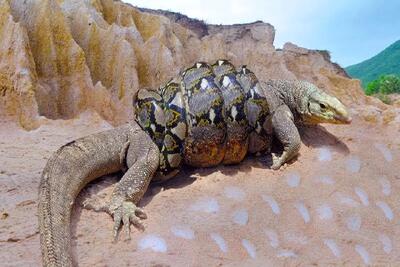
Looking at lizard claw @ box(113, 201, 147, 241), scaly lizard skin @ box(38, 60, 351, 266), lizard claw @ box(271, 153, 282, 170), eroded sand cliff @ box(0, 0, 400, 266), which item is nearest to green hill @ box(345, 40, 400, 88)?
eroded sand cliff @ box(0, 0, 400, 266)

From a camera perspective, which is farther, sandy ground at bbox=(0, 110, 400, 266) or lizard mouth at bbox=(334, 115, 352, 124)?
lizard mouth at bbox=(334, 115, 352, 124)

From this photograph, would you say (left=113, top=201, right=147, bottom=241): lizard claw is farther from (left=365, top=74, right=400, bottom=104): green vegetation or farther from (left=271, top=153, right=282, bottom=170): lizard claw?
(left=365, top=74, right=400, bottom=104): green vegetation

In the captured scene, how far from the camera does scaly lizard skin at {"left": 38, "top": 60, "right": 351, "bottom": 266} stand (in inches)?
196

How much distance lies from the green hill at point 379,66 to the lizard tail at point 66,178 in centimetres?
1444

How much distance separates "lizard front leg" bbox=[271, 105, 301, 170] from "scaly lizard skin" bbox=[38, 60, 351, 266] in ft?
0.04

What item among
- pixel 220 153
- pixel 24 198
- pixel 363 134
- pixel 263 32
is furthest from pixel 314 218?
pixel 263 32

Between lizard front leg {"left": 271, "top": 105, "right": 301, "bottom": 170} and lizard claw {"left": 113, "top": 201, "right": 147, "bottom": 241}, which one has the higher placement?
lizard front leg {"left": 271, "top": 105, "right": 301, "bottom": 170}

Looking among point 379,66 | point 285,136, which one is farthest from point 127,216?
point 379,66

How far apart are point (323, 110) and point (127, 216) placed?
9.67ft

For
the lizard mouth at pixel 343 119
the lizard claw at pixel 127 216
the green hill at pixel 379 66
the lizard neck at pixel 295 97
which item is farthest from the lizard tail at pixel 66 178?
the green hill at pixel 379 66

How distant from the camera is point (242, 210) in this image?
16.9 ft

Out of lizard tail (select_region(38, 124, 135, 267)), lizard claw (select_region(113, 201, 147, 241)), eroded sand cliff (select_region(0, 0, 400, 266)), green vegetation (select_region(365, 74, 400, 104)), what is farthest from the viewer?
green vegetation (select_region(365, 74, 400, 104))

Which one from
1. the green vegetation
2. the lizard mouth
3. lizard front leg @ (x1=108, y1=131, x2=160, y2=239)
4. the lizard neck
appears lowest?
lizard front leg @ (x1=108, y1=131, x2=160, y2=239)

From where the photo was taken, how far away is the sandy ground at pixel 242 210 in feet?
14.5
